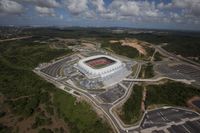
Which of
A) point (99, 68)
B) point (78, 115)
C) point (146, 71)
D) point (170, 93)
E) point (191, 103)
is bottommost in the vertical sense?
point (78, 115)

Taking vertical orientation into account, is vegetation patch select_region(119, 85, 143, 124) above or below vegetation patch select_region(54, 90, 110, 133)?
above

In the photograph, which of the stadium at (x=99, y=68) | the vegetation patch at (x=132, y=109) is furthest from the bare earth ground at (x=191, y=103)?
the stadium at (x=99, y=68)

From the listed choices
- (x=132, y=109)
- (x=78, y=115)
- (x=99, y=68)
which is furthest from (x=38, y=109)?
(x=99, y=68)

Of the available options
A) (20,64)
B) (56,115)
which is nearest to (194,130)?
(56,115)

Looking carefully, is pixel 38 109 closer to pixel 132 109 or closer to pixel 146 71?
pixel 132 109

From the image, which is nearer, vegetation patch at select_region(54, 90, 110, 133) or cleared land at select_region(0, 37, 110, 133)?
vegetation patch at select_region(54, 90, 110, 133)

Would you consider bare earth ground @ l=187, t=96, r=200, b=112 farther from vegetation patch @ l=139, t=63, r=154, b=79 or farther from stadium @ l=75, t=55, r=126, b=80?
stadium @ l=75, t=55, r=126, b=80

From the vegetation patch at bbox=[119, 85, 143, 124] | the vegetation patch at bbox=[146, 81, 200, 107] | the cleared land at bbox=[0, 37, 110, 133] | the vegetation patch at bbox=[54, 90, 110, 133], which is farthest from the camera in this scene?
the vegetation patch at bbox=[146, 81, 200, 107]

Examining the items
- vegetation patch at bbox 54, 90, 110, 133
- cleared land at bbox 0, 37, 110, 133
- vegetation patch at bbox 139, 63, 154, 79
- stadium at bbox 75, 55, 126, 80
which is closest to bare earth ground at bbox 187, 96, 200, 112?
vegetation patch at bbox 139, 63, 154, 79

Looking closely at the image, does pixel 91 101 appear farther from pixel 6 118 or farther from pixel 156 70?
pixel 156 70

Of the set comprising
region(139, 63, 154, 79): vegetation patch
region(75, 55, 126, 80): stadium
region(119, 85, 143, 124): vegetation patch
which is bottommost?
region(119, 85, 143, 124): vegetation patch

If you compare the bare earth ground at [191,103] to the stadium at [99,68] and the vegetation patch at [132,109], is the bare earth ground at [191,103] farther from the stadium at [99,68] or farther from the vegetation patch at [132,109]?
the stadium at [99,68]
